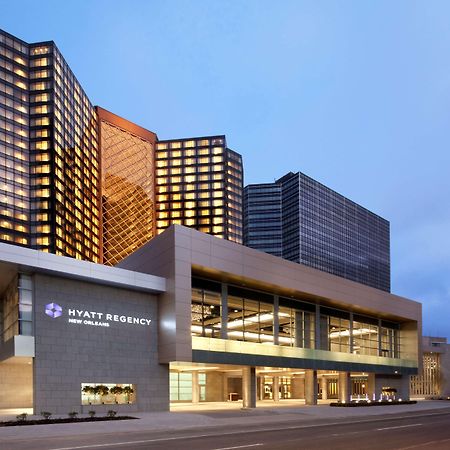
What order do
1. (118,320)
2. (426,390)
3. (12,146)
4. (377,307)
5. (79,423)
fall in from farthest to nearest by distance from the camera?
(12,146), (426,390), (377,307), (118,320), (79,423)

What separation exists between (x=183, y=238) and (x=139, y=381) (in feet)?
38.5

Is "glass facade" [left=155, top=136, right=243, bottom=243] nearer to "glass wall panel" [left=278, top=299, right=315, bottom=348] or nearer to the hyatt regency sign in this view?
"glass wall panel" [left=278, top=299, right=315, bottom=348]

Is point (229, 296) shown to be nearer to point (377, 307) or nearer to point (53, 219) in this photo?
point (377, 307)

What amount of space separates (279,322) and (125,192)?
137998 mm

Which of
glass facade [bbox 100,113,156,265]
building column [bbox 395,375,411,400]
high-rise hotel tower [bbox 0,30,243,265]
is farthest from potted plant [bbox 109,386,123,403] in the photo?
glass facade [bbox 100,113,156,265]

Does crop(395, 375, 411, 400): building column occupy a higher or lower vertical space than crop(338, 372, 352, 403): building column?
lower

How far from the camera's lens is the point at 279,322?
56281 millimetres

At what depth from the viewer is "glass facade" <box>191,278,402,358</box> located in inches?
1911

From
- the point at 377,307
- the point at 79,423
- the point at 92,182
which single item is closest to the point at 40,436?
the point at 79,423

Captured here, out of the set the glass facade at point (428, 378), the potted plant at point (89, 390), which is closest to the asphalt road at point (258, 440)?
the potted plant at point (89, 390)

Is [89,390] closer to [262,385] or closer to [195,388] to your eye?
[195,388]

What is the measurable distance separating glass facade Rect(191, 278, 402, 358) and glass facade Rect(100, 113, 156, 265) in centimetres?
11736

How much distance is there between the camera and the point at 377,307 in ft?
224

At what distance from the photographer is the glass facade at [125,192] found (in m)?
180
